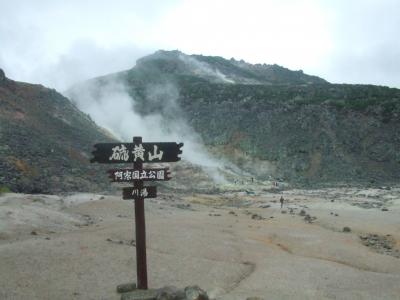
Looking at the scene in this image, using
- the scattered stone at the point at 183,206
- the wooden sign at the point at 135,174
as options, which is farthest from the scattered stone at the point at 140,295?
the scattered stone at the point at 183,206

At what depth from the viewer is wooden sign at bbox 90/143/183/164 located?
10.9m

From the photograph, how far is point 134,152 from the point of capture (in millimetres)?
11094

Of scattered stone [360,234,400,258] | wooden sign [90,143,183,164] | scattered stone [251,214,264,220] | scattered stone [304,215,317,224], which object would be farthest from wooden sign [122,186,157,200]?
scattered stone [251,214,264,220]

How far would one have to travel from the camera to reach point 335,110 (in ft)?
227

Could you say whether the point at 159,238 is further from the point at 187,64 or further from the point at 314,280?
the point at 187,64

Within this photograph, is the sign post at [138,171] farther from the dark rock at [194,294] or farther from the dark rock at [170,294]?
the dark rock at [194,294]

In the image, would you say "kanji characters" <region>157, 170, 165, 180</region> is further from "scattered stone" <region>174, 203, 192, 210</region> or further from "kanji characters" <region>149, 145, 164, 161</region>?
"scattered stone" <region>174, 203, 192, 210</region>

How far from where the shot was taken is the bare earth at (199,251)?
12.3 m

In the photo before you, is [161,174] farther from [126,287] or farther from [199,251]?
[199,251]

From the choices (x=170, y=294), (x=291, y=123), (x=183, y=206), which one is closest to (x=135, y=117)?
(x=291, y=123)

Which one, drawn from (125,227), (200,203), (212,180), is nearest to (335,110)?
(212,180)

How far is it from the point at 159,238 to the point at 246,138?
170 ft

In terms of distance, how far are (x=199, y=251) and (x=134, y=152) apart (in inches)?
262

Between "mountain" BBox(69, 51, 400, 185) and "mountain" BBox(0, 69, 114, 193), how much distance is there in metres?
23.4
